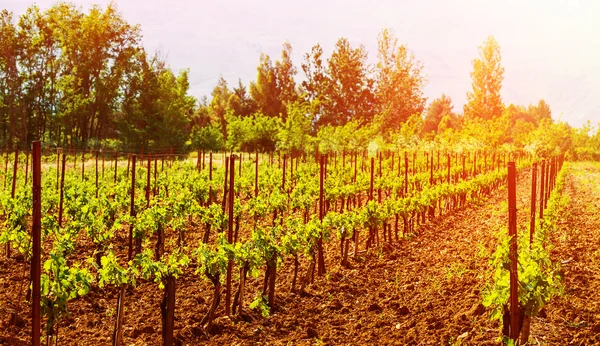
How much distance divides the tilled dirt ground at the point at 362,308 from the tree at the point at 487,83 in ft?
159

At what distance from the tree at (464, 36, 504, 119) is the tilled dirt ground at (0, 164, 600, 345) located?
4861 cm

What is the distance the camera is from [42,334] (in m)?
5.92

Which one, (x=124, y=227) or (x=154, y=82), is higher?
(x=154, y=82)

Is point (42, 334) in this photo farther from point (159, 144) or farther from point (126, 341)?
point (159, 144)

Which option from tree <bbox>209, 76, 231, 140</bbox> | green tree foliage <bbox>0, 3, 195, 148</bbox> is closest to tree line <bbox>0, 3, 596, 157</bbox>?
green tree foliage <bbox>0, 3, 195, 148</bbox>

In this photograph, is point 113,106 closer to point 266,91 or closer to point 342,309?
point 266,91

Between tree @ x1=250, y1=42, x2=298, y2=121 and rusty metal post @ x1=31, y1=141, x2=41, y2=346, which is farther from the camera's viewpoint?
tree @ x1=250, y1=42, x2=298, y2=121

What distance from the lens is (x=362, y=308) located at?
6.98 metres

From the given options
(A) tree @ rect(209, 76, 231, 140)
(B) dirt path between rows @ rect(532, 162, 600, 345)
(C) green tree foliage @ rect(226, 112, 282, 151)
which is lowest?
(B) dirt path between rows @ rect(532, 162, 600, 345)

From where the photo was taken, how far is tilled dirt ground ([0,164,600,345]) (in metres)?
5.91

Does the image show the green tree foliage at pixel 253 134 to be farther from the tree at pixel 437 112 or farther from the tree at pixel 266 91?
the tree at pixel 437 112

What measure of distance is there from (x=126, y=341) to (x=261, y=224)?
22.3ft

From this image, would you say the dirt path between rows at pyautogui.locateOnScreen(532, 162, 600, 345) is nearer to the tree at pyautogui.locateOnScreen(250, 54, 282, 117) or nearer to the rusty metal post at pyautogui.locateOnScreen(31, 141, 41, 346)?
the rusty metal post at pyautogui.locateOnScreen(31, 141, 41, 346)

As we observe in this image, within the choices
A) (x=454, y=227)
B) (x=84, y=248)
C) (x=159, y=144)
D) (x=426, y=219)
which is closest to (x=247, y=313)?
(x=84, y=248)
